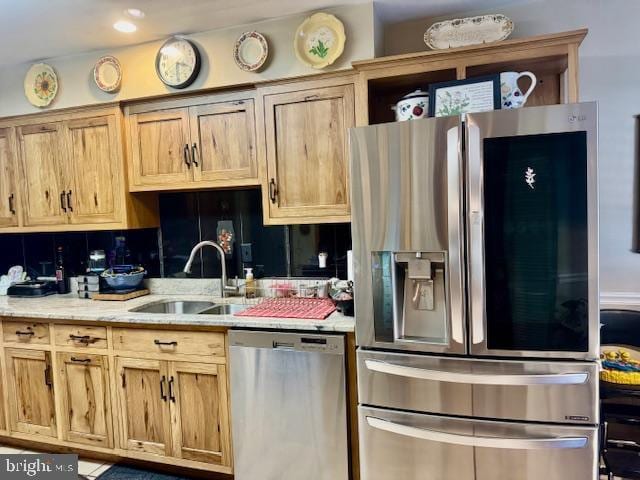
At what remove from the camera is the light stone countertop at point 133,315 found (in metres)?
2.03

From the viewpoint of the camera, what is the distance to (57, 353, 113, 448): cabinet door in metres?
2.44

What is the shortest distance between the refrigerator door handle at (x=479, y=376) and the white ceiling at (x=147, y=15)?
1807 millimetres

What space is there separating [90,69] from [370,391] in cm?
259

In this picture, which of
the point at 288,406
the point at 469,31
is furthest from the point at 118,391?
the point at 469,31

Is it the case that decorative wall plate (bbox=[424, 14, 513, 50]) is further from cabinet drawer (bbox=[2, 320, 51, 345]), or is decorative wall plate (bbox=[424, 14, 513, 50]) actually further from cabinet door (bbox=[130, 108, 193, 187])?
cabinet drawer (bbox=[2, 320, 51, 345])

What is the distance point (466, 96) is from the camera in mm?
1857

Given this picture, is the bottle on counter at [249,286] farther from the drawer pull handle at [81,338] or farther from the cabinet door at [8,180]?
the cabinet door at [8,180]

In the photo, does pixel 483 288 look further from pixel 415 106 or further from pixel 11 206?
pixel 11 206

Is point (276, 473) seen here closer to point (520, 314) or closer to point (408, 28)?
point (520, 314)

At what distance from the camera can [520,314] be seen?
5.32ft

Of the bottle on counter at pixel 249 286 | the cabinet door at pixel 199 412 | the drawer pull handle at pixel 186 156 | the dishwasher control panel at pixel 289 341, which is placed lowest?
the cabinet door at pixel 199 412

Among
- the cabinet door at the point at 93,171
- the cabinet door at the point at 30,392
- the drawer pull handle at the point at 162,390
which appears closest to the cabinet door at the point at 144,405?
the drawer pull handle at the point at 162,390

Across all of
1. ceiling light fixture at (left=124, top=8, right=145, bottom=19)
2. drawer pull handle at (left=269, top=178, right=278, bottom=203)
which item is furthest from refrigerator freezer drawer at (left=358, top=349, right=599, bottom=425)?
ceiling light fixture at (left=124, top=8, right=145, bottom=19)

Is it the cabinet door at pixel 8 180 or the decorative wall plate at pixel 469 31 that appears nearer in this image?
the decorative wall plate at pixel 469 31
